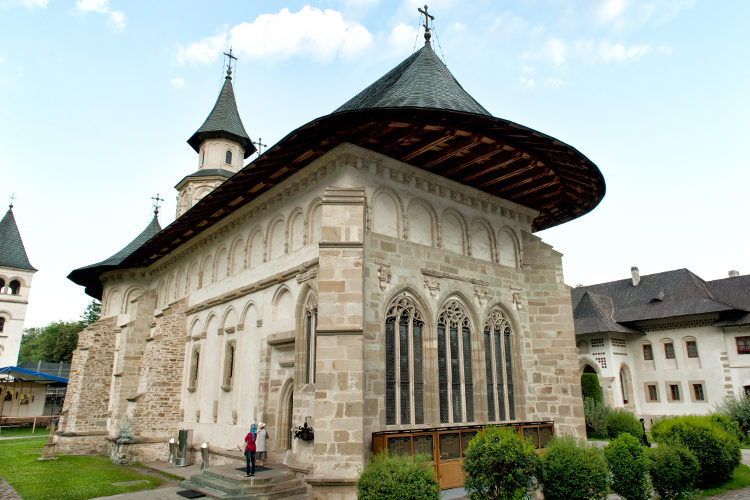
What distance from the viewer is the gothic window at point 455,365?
10.8 m

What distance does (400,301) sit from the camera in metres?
10.5

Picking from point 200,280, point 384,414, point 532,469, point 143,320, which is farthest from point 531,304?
point 143,320

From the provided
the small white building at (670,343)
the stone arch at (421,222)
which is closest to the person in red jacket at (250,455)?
the stone arch at (421,222)

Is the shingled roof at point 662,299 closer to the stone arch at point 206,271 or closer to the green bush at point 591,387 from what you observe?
the green bush at point 591,387

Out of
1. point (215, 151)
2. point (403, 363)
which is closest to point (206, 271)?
point (403, 363)

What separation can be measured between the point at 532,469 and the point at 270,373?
21.5 ft

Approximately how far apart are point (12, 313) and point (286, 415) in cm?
4032

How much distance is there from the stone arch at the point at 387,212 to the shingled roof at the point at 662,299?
767 inches

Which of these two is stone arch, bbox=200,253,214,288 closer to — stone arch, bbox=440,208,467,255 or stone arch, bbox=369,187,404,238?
stone arch, bbox=369,187,404,238

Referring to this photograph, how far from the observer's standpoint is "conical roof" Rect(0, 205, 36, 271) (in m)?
42.2

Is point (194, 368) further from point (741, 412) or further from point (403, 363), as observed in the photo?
point (741, 412)

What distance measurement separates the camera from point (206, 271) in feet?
54.5

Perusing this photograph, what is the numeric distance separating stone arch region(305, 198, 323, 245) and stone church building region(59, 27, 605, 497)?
45mm

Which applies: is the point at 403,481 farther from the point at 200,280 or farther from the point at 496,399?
the point at 200,280
